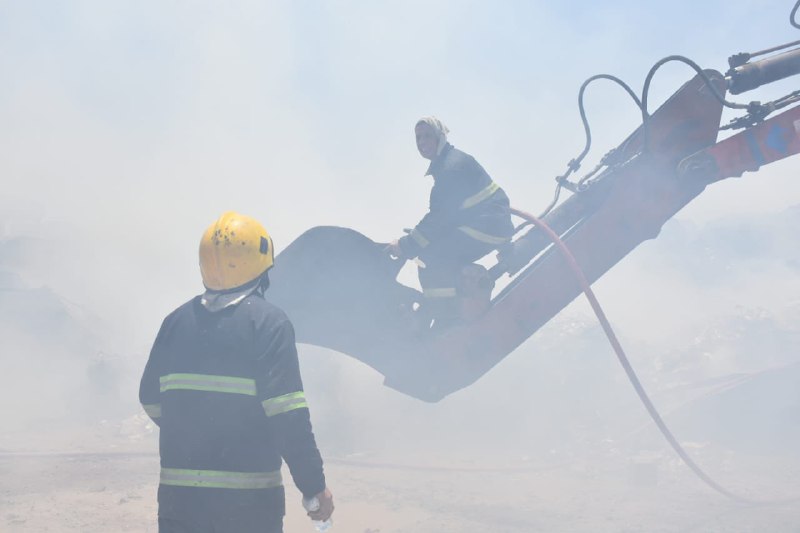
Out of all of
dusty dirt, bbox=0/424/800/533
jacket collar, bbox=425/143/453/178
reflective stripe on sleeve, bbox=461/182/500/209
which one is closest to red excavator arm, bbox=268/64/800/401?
reflective stripe on sleeve, bbox=461/182/500/209

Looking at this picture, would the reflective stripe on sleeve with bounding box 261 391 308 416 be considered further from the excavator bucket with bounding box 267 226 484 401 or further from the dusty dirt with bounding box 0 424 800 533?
the dusty dirt with bounding box 0 424 800 533

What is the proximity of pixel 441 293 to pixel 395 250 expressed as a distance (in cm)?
35

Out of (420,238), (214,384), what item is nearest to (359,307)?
(420,238)

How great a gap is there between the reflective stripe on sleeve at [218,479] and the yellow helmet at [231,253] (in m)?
0.60

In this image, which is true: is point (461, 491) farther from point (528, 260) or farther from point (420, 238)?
point (420, 238)

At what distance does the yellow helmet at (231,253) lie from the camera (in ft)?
6.95

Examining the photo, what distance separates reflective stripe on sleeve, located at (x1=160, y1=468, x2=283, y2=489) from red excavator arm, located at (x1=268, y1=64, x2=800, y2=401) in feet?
4.98

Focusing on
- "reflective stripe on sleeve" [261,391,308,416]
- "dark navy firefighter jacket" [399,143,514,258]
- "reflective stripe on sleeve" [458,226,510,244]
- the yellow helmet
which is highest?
"dark navy firefighter jacket" [399,143,514,258]

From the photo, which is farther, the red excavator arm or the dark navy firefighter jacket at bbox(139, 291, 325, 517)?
the red excavator arm

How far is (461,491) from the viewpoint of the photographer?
7.27 m

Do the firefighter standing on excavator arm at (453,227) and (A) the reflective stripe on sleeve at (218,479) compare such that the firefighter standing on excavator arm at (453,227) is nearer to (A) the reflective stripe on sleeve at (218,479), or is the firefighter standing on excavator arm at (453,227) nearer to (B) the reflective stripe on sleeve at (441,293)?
(B) the reflective stripe on sleeve at (441,293)

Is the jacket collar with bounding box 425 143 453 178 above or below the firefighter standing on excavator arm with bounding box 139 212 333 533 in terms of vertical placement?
above

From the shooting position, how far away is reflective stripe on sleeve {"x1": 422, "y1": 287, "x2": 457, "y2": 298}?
3.48 meters

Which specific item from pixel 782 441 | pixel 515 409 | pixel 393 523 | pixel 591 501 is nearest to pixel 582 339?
pixel 515 409
